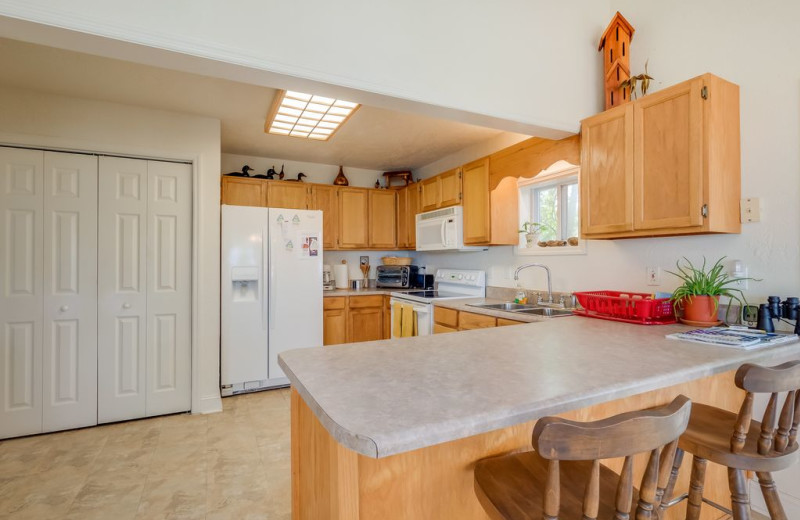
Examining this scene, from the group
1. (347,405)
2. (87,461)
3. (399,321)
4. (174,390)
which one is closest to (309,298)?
(399,321)

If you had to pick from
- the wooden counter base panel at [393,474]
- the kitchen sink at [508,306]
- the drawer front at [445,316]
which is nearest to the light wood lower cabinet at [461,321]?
the drawer front at [445,316]

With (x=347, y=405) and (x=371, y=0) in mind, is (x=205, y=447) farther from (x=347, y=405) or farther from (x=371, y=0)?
(x=371, y=0)

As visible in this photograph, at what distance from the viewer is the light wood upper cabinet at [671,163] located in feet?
6.15

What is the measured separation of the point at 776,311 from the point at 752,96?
1.07 meters

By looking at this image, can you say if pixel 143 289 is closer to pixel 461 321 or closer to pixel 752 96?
pixel 461 321

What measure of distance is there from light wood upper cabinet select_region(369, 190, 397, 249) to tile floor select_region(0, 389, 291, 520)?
96.7 inches

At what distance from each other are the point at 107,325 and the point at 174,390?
28.0 inches

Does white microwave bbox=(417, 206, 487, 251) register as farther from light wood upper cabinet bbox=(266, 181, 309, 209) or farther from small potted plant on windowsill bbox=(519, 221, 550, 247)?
light wood upper cabinet bbox=(266, 181, 309, 209)

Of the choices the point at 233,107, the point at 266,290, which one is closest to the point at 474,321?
the point at 266,290

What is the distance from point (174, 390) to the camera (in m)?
3.16

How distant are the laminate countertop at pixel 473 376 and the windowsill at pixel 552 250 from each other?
1271 millimetres

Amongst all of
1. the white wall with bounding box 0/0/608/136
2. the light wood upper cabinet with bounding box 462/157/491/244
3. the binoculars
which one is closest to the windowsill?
the light wood upper cabinet with bounding box 462/157/491/244

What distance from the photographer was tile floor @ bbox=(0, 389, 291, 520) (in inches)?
76.2

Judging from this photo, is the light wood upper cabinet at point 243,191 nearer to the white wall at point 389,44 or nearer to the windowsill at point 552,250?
the white wall at point 389,44
